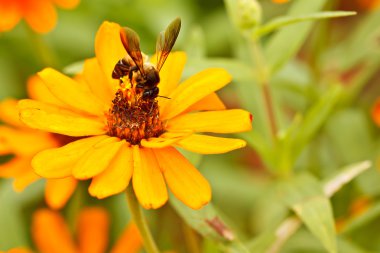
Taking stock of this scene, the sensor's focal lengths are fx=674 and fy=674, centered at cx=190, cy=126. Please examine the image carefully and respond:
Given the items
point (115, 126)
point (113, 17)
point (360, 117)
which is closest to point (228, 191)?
point (360, 117)

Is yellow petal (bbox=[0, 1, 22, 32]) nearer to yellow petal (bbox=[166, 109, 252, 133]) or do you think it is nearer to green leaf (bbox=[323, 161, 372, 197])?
yellow petal (bbox=[166, 109, 252, 133])

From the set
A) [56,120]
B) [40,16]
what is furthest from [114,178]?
[40,16]

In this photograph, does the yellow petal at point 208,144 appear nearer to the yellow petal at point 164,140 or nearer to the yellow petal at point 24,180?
the yellow petal at point 164,140

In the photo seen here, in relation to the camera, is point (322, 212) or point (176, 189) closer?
point (176, 189)

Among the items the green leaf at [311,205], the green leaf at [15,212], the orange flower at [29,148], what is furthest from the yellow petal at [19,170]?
the green leaf at [311,205]

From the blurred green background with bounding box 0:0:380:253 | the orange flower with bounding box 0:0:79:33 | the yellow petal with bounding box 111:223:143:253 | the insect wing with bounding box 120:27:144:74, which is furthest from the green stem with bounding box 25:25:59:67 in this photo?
the insect wing with bounding box 120:27:144:74

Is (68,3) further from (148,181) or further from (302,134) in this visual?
(148,181)

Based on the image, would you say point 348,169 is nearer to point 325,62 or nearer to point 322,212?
point 322,212
